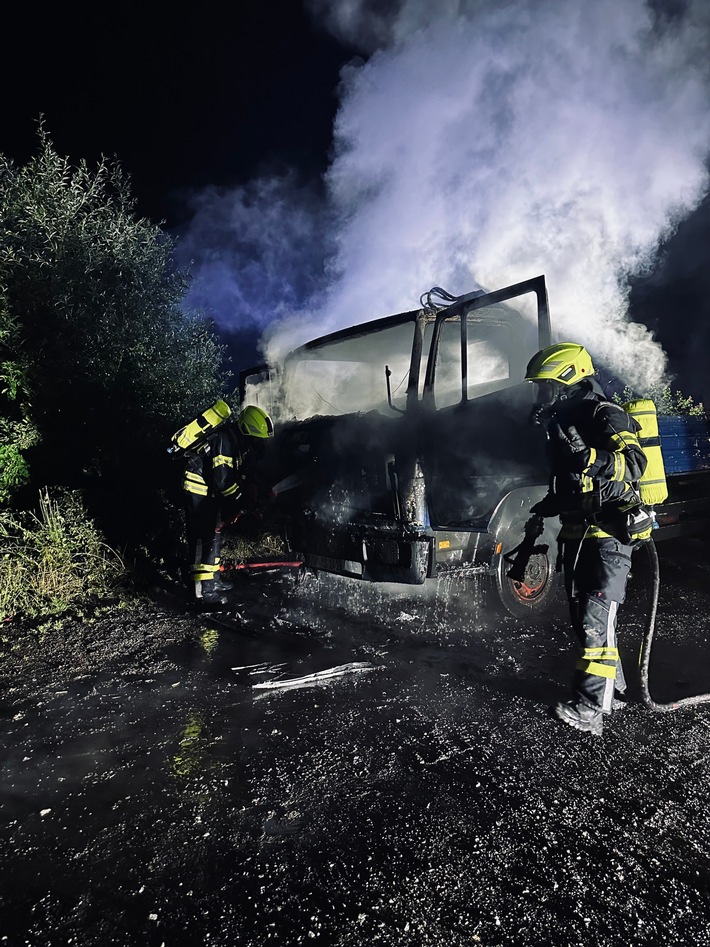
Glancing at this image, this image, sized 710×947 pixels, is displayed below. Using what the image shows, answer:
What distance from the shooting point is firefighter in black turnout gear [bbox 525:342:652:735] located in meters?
2.77

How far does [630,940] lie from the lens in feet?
5.06

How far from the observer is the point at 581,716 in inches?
109

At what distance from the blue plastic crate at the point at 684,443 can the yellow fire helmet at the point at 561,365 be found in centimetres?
218

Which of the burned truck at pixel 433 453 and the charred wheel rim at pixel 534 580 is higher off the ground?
the burned truck at pixel 433 453

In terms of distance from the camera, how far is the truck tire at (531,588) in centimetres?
434

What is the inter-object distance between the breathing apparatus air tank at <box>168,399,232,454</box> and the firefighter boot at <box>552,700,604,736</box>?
12.4ft

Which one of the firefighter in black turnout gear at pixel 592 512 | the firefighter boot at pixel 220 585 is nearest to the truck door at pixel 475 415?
the firefighter in black turnout gear at pixel 592 512

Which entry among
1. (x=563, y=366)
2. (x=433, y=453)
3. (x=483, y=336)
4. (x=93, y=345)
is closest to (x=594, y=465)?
(x=563, y=366)

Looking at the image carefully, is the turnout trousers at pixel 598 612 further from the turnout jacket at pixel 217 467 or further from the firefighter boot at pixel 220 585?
the firefighter boot at pixel 220 585

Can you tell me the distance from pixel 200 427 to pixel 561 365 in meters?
3.44

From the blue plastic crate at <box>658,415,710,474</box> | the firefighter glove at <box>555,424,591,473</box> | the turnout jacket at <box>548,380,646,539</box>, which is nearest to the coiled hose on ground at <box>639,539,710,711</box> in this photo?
the turnout jacket at <box>548,380,646,539</box>

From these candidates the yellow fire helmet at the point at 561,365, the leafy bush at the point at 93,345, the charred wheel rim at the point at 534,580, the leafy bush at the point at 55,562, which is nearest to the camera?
the yellow fire helmet at the point at 561,365

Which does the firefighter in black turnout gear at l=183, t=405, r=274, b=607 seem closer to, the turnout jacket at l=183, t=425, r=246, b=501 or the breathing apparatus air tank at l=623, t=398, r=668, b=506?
the turnout jacket at l=183, t=425, r=246, b=501

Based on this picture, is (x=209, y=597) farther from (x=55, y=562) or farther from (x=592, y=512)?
(x=592, y=512)
